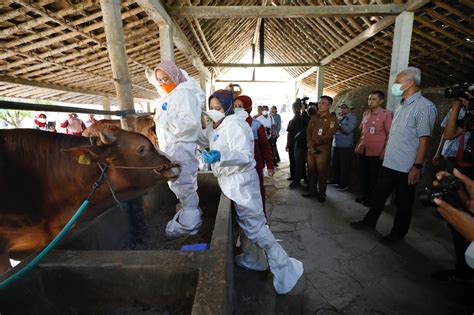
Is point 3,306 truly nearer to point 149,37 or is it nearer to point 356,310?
point 356,310

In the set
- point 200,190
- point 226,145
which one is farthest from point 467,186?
point 200,190

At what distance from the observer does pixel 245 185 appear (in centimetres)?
225

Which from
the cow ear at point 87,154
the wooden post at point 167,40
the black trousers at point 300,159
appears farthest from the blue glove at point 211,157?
the black trousers at point 300,159

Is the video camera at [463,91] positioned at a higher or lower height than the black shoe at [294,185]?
higher

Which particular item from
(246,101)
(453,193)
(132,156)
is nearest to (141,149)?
(132,156)

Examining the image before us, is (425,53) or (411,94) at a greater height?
(425,53)

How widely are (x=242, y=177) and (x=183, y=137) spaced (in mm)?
839

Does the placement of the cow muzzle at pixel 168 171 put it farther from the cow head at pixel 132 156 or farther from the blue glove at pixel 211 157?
the blue glove at pixel 211 157

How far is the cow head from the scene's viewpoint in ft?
5.63

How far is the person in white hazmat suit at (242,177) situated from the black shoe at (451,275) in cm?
148

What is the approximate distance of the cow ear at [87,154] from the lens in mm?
1572

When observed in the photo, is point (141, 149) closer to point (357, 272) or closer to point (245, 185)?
point (245, 185)

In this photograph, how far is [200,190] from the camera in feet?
12.0

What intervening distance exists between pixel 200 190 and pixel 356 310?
7.92ft
